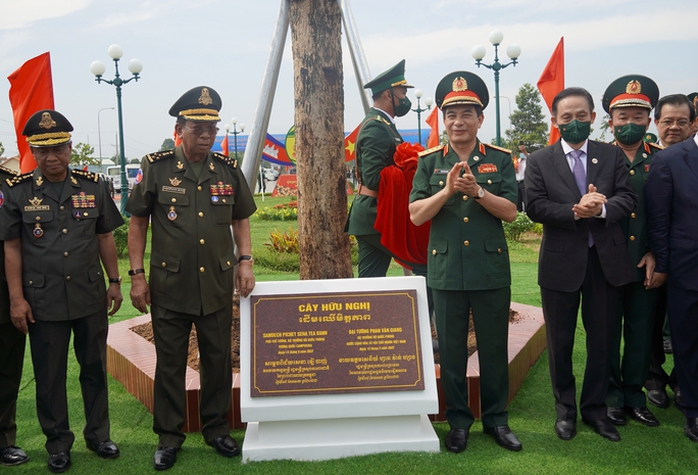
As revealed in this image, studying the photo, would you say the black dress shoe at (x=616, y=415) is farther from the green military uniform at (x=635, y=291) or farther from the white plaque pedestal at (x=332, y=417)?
the white plaque pedestal at (x=332, y=417)

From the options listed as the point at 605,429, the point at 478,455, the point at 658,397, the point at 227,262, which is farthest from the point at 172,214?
the point at 658,397

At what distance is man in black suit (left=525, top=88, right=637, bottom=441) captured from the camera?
3107 millimetres

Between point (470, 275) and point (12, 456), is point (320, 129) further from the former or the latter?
point (12, 456)

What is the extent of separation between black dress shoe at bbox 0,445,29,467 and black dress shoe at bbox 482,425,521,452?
8.29ft

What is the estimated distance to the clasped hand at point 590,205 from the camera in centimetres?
292

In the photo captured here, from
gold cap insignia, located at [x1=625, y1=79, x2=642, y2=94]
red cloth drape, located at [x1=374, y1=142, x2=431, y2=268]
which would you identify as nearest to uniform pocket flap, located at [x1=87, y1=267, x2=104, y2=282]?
red cloth drape, located at [x1=374, y1=142, x2=431, y2=268]

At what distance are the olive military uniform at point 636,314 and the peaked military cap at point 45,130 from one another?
311 cm

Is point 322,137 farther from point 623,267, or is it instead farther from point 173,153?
point 623,267

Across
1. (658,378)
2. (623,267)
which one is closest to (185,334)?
(623,267)

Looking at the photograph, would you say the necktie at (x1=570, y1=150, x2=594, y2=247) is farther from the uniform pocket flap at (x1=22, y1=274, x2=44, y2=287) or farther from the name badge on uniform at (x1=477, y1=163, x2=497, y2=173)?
the uniform pocket flap at (x1=22, y1=274, x2=44, y2=287)

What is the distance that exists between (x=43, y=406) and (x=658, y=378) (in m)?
3.75

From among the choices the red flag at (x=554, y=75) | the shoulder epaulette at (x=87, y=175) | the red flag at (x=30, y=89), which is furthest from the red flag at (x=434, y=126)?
the shoulder epaulette at (x=87, y=175)

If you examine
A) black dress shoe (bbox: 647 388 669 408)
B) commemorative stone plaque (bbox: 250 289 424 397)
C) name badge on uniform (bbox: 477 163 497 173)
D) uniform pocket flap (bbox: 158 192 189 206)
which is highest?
name badge on uniform (bbox: 477 163 497 173)

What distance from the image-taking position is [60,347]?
9.87ft
